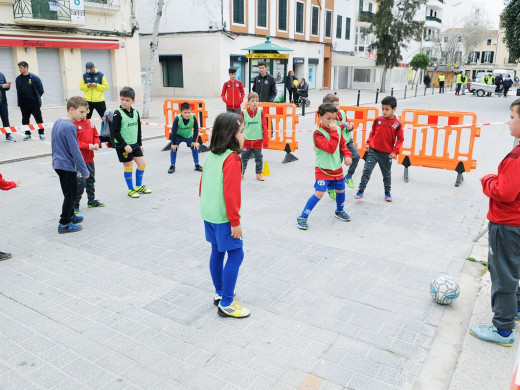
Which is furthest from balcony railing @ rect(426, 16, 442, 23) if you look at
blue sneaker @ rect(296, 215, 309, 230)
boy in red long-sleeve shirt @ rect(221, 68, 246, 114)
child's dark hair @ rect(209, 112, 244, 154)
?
child's dark hair @ rect(209, 112, 244, 154)

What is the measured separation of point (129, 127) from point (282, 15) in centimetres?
2940

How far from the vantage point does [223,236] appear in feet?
11.9

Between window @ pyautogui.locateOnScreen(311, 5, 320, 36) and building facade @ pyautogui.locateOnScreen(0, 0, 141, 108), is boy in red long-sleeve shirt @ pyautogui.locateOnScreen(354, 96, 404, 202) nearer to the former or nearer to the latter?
building facade @ pyautogui.locateOnScreen(0, 0, 141, 108)

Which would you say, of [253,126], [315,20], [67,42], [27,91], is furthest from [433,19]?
[253,126]

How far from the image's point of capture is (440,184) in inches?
337

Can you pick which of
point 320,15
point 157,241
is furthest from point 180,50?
point 157,241

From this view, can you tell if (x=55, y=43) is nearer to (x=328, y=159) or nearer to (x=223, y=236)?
(x=328, y=159)

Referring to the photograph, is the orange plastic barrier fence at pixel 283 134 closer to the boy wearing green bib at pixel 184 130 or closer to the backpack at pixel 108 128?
the boy wearing green bib at pixel 184 130

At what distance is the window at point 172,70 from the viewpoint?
2952 cm

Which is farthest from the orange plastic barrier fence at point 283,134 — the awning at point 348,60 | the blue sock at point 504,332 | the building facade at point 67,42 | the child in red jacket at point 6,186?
the awning at point 348,60

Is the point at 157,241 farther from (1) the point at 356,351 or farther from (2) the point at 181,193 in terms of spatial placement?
(1) the point at 356,351

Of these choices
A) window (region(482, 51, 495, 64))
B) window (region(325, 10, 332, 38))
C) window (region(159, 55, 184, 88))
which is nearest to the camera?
window (region(159, 55, 184, 88))

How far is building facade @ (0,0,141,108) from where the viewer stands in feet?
59.8

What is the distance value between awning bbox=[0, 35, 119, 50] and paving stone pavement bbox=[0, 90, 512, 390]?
518 inches
